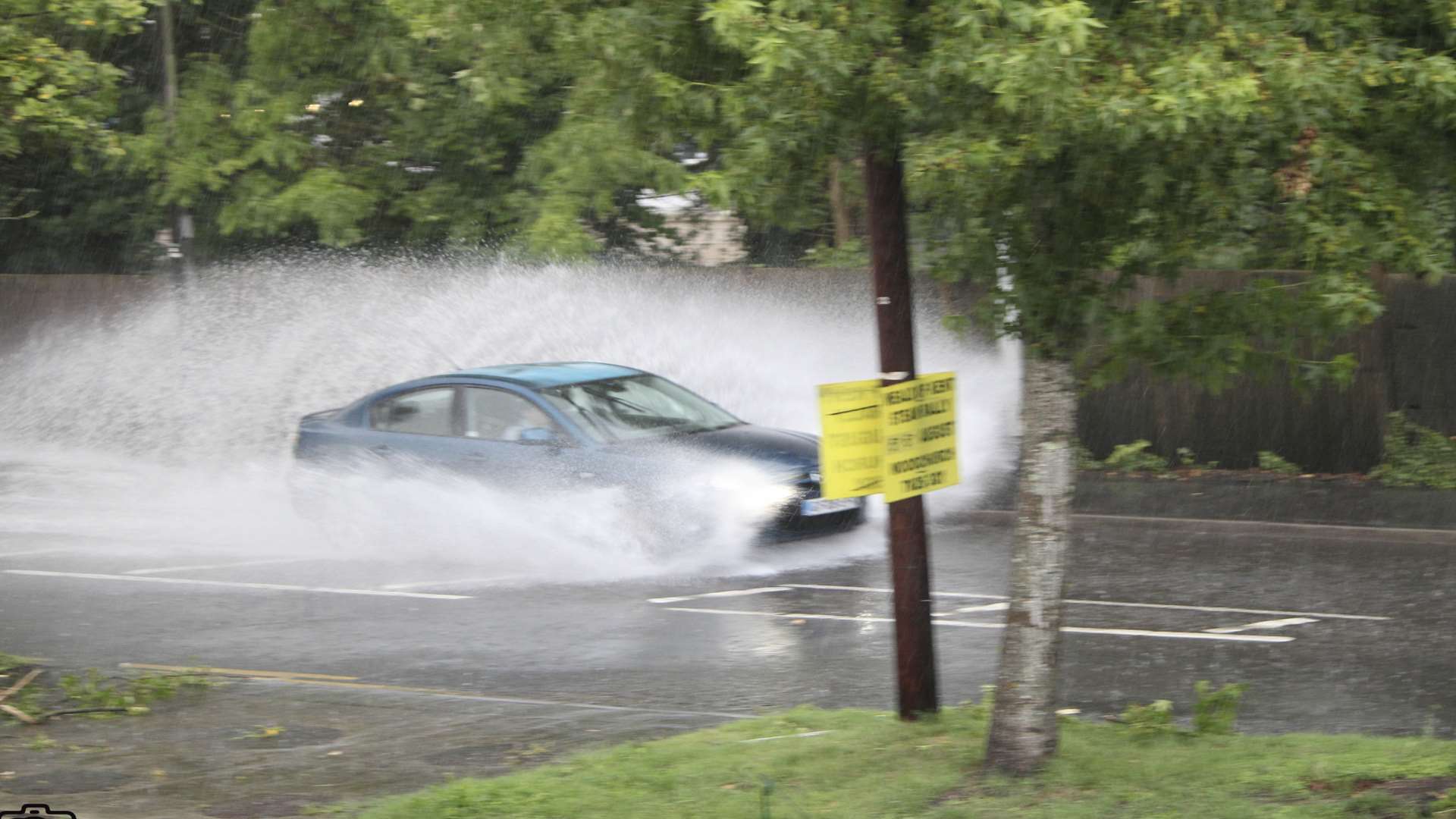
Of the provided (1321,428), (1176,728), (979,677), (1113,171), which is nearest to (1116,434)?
(1321,428)

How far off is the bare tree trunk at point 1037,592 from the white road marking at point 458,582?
21.2 feet

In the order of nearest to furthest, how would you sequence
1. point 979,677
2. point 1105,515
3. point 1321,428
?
1. point 979,677
2. point 1105,515
3. point 1321,428

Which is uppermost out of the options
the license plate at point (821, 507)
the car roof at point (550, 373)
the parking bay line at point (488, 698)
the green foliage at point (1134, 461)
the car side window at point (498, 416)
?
the car roof at point (550, 373)

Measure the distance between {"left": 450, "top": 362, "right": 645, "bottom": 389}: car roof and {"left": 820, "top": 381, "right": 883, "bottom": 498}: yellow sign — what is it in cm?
682

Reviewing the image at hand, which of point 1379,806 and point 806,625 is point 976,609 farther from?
point 1379,806

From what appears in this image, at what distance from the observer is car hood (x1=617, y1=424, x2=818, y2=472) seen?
12133mm

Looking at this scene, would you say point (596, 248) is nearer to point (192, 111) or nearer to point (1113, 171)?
point (192, 111)

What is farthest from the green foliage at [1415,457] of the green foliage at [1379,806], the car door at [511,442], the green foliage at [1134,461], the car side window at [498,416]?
the green foliage at [1379,806]

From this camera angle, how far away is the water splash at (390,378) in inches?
500

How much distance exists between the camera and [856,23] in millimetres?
5633

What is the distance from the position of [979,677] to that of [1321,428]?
865cm

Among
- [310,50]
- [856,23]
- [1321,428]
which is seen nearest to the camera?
[856,23]

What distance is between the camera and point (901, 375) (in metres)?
6.54

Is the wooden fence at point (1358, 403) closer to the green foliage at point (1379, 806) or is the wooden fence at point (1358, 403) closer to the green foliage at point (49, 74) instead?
the green foliage at point (49, 74)
